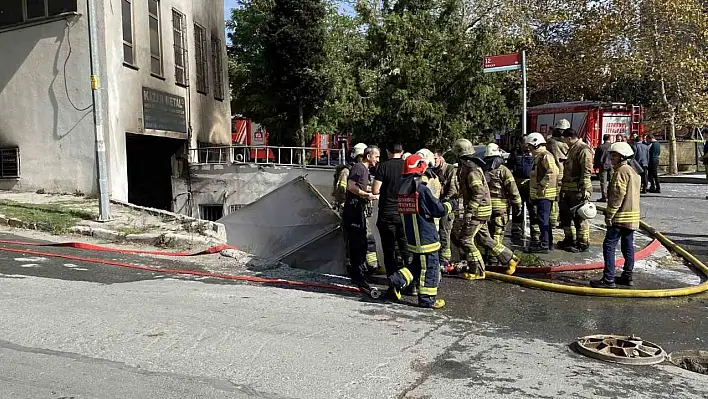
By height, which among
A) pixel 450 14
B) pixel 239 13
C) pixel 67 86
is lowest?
pixel 67 86

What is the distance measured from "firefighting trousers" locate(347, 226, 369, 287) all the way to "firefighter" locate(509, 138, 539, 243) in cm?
371

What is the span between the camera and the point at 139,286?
7.49 m

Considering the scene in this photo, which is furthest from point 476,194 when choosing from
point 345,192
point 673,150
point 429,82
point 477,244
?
point 673,150

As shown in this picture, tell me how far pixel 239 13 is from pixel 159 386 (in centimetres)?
2844

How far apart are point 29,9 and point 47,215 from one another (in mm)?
5790

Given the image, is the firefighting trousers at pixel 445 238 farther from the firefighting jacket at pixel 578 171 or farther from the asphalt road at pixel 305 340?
the firefighting jacket at pixel 578 171

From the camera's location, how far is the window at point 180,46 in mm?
17406

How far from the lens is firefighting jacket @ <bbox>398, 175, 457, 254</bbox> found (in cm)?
670

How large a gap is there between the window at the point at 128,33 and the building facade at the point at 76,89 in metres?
0.02

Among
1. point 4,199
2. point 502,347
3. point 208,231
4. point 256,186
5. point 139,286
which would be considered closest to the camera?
point 502,347

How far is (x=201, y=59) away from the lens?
1911 centimetres

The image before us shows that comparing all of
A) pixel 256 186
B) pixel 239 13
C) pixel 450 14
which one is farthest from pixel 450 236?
pixel 239 13

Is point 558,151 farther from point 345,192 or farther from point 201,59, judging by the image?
point 201,59

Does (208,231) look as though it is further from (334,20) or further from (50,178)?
(334,20)
